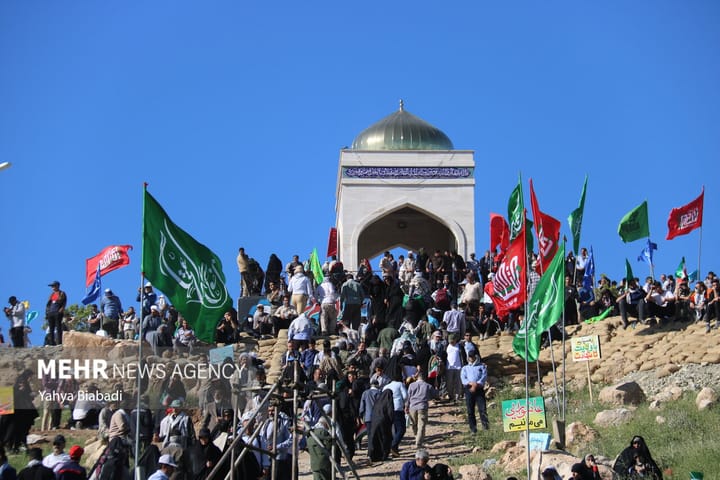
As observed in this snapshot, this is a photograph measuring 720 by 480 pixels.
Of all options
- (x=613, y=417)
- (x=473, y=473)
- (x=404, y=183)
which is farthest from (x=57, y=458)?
(x=404, y=183)

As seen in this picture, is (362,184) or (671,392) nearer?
(671,392)

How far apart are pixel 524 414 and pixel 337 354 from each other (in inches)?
204

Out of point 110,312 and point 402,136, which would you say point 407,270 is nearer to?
point 110,312

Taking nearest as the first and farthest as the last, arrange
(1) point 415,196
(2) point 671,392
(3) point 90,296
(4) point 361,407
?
(4) point 361,407 → (2) point 671,392 → (3) point 90,296 → (1) point 415,196

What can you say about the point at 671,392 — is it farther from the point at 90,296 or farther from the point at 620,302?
the point at 90,296

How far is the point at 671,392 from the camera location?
20312 millimetres

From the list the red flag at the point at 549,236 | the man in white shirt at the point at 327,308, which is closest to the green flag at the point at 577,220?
the red flag at the point at 549,236

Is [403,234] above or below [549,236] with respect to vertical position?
above

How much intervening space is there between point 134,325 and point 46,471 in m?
12.3

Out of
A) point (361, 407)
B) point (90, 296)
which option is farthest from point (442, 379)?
point (90, 296)

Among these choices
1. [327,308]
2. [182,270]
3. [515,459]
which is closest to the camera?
[182,270]

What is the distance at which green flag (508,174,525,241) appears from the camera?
2000 cm

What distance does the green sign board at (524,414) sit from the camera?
16188 mm

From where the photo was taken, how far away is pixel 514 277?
18.8 meters
